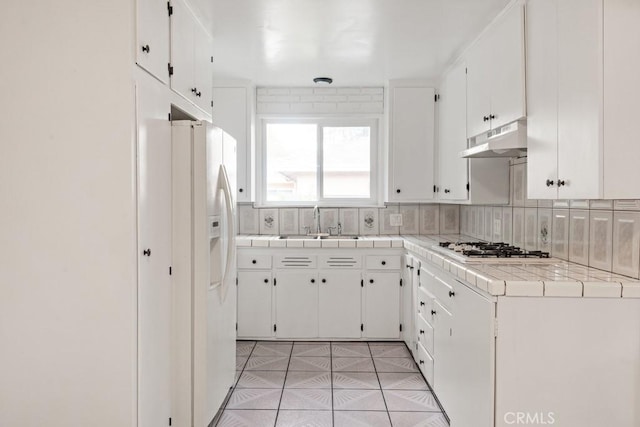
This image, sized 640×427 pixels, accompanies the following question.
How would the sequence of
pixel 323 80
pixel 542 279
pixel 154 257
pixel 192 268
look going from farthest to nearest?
pixel 323 80 → pixel 192 268 → pixel 154 257 → pixel 542 279

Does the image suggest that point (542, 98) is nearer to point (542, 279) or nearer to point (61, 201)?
point (542, 279)

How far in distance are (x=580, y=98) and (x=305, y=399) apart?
2283 millimetres

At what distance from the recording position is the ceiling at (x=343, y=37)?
8.09 feet

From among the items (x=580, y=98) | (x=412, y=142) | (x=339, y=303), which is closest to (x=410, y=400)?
(x=339, y=303)

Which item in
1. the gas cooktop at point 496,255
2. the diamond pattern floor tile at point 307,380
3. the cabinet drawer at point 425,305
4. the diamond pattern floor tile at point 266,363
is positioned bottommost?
the diamond pattern floor tile at point 307,380

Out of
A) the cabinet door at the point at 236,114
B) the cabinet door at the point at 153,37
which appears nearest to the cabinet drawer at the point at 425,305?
the cabinet door at the point at 236,114

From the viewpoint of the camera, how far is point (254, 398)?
281 cm

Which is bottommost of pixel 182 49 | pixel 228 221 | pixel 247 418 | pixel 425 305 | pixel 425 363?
pixel 247 418

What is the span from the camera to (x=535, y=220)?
270 cm

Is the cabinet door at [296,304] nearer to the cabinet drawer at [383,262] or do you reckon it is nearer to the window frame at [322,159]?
the cabinet drawer at [383,262]

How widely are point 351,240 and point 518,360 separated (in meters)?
2.11

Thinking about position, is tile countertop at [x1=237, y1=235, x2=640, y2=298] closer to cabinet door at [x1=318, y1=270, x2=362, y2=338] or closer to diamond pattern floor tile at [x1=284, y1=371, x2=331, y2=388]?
diamond pattern floor tile at [x1=284, y1=371, x2=331, y2=388]

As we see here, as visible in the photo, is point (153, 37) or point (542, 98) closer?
point (153, 37)

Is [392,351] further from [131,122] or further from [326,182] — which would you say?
[131,122]
